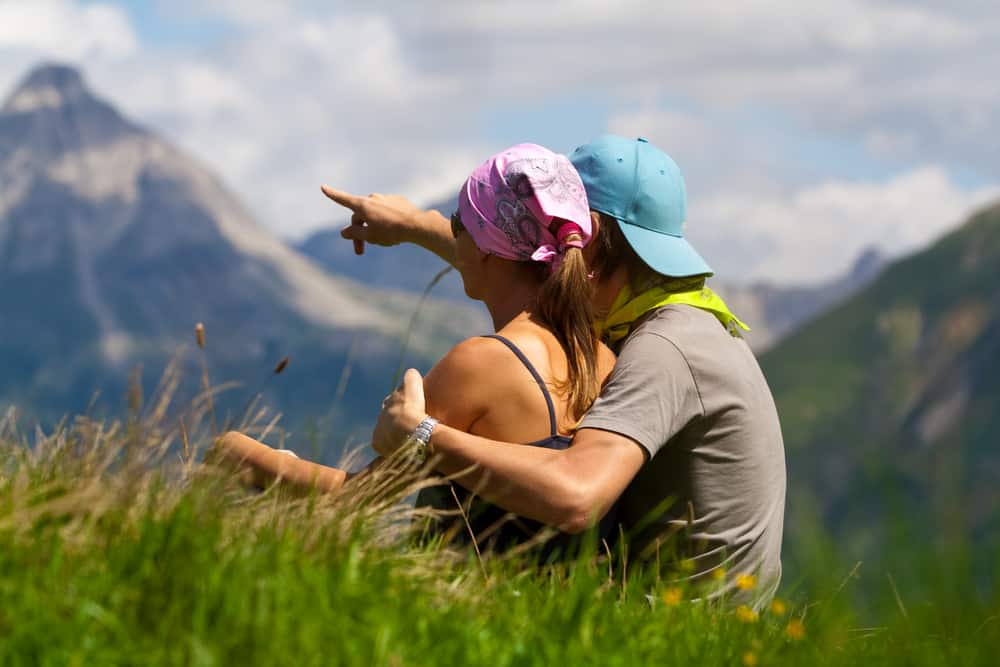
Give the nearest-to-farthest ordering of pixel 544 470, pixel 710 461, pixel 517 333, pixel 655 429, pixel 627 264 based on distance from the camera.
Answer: pixel 544 470, pixel 655 429, pixel 517 333, pixel 710 461, pixel 627 264

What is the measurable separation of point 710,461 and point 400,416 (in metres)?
1.45

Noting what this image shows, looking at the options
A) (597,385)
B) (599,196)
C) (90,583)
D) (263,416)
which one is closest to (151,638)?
(90,583)

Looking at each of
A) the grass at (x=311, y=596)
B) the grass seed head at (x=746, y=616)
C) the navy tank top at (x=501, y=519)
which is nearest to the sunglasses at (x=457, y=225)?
the navy tank top at (x=501, y=519)

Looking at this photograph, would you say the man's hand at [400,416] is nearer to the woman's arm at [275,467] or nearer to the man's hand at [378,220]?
the woman's arm at [275,467]

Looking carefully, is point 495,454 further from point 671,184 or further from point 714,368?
point 671,184

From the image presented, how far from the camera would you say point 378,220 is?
713cm

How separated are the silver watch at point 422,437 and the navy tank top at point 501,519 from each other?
0.91 feet

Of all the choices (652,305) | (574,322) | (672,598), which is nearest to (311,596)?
(672,598)

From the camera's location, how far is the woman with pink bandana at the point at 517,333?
522 centimetres

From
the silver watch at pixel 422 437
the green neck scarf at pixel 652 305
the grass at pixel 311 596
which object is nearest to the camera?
the grass at pixel 311 596

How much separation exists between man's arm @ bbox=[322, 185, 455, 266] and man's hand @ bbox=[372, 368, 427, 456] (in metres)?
2.04

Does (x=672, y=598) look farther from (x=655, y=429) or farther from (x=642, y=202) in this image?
(x=642, y=202)

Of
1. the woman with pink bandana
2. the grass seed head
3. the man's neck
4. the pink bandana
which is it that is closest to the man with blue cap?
the man's neck

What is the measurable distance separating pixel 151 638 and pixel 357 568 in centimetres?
78
